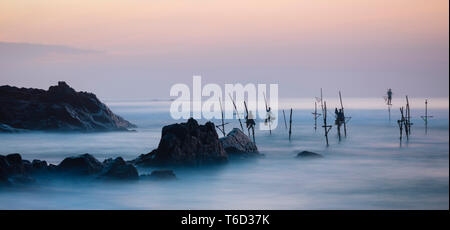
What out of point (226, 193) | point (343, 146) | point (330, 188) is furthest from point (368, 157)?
point (226, 193)

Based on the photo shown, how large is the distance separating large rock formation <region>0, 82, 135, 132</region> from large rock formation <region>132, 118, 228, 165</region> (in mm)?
23148

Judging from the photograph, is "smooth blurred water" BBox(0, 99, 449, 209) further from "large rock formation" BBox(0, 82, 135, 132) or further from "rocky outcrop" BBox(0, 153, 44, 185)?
"large rock formation" BBox(0, 82, 135, 132)

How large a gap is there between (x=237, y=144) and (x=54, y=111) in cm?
2449

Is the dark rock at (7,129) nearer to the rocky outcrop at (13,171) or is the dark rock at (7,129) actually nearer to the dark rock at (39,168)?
the dark rock at (39,168)

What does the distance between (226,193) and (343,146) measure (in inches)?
777

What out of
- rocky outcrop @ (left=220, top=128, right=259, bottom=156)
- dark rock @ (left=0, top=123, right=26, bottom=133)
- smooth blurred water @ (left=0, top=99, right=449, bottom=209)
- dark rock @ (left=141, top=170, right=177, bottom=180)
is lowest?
smooth blurred water @ (left=0, top=99, right=449, bottom=209)

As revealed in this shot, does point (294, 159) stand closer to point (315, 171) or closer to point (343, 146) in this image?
point (315, 171)

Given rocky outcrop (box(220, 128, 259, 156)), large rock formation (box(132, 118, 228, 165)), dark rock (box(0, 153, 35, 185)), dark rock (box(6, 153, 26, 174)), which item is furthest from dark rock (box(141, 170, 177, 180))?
rocky outcrop (box(220, 128, 259, 156))

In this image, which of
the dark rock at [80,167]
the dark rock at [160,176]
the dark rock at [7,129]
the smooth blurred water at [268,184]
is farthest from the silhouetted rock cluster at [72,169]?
the dark rock at [7,129]

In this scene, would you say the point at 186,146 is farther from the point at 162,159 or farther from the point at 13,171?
the point at 13,171

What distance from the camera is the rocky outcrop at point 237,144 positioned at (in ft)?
85.9

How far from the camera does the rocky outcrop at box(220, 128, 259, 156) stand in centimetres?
2617

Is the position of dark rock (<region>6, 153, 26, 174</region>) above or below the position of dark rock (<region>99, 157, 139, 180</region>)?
above

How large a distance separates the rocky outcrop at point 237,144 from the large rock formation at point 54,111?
21388 millimetres
